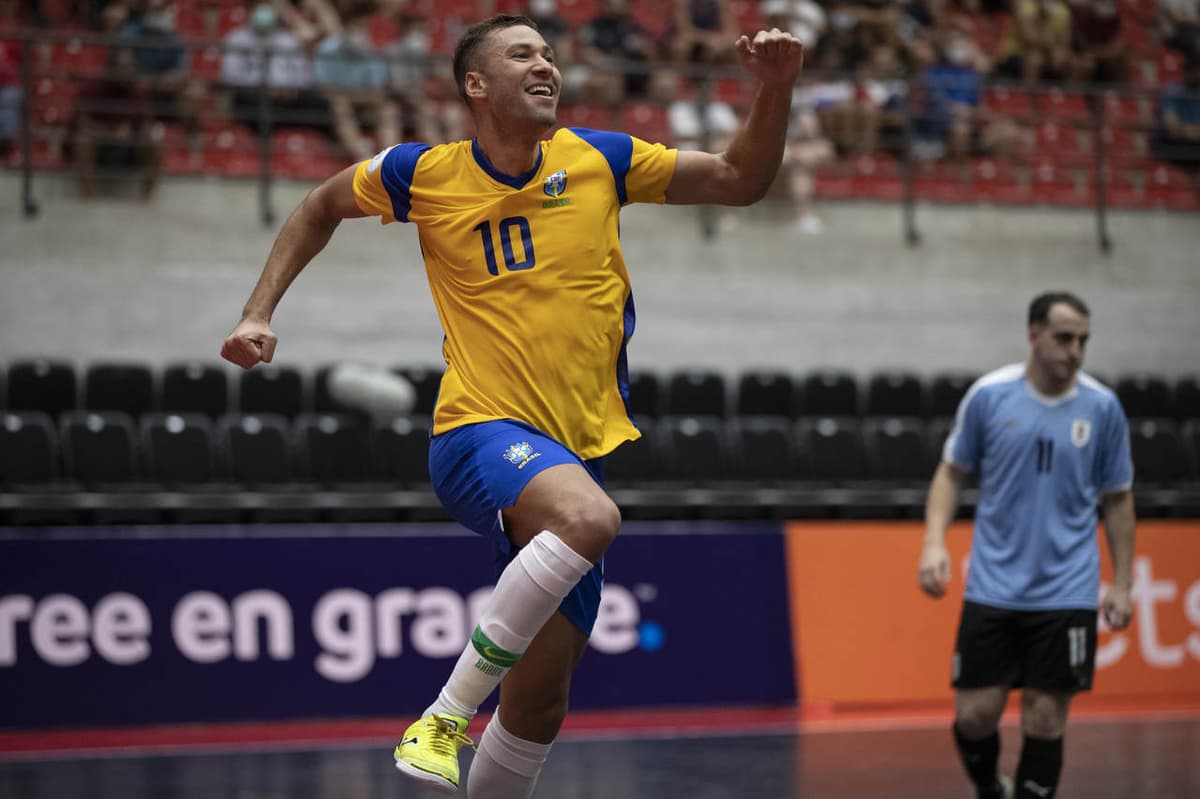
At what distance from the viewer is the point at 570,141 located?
4.69 metres

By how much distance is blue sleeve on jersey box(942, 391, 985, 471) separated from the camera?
6.27 meters

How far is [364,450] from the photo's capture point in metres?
10.8

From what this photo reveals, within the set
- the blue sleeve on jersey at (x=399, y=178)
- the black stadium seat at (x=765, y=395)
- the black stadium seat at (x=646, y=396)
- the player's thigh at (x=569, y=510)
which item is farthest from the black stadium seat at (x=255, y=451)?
the player's thigh at (x=569, y=510)

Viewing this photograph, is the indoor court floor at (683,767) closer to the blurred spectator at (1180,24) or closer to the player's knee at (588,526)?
the player's knee at (588,526)

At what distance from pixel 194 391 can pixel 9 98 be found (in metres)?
2.99

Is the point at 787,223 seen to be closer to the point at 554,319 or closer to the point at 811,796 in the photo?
the point at 811,796

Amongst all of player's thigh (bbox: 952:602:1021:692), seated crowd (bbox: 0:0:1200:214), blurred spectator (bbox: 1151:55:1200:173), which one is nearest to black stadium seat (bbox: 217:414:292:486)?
seated crowd (bbox: 0:0:1200:214)

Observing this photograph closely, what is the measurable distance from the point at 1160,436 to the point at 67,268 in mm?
8806

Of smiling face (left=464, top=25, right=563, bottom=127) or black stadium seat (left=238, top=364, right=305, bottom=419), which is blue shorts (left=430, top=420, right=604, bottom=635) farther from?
black stadium seat (left=238, top=364, right=305, bottom=419)

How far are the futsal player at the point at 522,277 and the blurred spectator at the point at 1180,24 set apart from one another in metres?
13.5

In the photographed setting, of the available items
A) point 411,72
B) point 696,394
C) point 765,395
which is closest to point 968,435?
point 696,394

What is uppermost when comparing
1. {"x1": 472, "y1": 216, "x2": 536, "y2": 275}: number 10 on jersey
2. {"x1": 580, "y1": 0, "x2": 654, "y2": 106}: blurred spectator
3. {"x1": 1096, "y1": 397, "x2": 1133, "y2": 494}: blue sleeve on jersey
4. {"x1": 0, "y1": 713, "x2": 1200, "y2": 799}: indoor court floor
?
{"x1": 580, "y1": 0, "x2": 654, "y2": 106}: blurred spectator

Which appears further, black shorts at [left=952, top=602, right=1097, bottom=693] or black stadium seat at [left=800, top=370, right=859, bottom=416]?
black stadium seat at [left=800, top=370, right=859, bottom=416]

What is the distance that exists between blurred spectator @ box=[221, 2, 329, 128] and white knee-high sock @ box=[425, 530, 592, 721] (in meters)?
9.40
